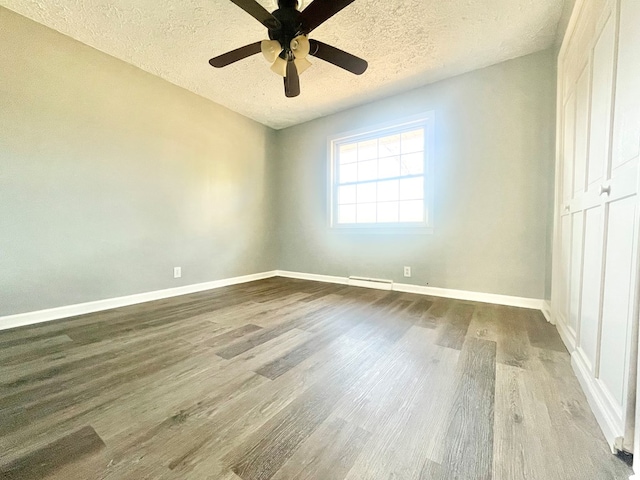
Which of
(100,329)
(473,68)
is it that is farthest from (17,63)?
(473,68)

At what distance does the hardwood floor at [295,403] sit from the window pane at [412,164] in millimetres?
1912

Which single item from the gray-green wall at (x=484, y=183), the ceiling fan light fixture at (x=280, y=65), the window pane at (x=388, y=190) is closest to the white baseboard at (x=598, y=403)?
the gray-green wall at (x=484, y=183)

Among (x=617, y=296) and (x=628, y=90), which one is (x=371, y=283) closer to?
(x=617, y=296)

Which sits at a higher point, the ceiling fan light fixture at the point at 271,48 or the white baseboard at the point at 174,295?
the ceiling fan light fixture at the point at 271,48

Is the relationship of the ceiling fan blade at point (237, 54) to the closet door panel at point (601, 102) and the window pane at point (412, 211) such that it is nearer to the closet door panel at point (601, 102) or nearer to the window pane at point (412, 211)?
the closet door panel at point (601, 102)

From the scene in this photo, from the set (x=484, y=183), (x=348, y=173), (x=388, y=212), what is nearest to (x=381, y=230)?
(x=388, y=212)

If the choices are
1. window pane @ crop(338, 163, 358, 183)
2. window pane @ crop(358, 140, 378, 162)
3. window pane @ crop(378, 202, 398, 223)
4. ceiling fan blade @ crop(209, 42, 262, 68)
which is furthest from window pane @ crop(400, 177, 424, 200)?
ceiling fan blade @ crop(209, 42, 262, 68)

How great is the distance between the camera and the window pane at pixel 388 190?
10.7ft

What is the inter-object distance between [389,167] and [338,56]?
1.76 metres

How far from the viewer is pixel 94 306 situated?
235 cm

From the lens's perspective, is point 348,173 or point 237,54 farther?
point 348,173

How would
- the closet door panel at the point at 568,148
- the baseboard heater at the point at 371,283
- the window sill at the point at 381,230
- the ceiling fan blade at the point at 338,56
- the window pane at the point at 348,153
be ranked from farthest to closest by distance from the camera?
the window pane at the point at 348,153
the baseboard heater at the point at 371,283
the window sill at the point at 381,230
the ceiling fan blade at the point at 338,56
the closet door panel at the point at 568,148

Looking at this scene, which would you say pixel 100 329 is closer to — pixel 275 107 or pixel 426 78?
pixel 275 107

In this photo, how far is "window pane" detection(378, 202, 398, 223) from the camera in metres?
3.27
